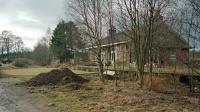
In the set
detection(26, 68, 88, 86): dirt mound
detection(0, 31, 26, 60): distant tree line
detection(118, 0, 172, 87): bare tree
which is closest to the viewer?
detection(118, 0, 172, 87): bare tree

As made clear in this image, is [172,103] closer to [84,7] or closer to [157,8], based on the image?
[157,8]

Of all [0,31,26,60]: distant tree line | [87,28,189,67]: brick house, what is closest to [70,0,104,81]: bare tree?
[87,28,189,67]: brick house


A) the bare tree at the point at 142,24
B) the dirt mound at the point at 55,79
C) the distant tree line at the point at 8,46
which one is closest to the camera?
the bare tree at the point at 142,24

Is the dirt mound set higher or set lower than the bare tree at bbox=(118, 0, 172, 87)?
lower

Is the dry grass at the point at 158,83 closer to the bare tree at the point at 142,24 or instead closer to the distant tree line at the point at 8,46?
the bare tree at the point at 142,24

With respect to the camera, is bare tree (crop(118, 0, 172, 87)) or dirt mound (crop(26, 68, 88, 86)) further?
dirt mound (crop(26, 68, 88, 86))

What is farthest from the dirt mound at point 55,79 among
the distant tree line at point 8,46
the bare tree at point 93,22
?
the distant tree line at point 8,46

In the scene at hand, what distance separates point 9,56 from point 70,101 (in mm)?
86167

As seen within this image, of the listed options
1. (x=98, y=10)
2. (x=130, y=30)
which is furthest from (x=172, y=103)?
(x=98, y=10)

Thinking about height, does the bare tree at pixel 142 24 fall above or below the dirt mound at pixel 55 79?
above

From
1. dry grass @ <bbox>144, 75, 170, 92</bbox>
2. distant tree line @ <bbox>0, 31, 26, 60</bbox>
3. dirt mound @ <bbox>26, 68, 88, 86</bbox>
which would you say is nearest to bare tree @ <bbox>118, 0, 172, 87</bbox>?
dry grass @ <bbox>144, 75, 170, 92</bbox>

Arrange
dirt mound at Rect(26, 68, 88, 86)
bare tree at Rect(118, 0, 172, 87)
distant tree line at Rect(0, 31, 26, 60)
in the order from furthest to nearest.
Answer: distant tree line at Rect(0, 31, 26, 60) → dirt mound at Rect(26, 68, 88, 86) → bare tree at Rect(118, 0, 172, 87)

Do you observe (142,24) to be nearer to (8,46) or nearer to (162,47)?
(162,47)

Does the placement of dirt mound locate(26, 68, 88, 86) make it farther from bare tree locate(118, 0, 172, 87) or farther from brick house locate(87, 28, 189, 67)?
bare tree locate(118, 0, 172, 87)
